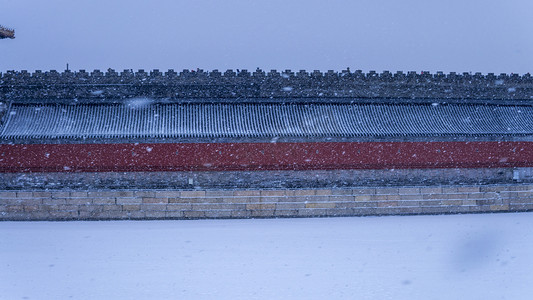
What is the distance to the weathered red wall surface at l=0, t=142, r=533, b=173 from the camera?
39.2ft

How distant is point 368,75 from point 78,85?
7.71 meters

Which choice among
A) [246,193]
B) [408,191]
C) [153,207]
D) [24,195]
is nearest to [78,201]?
[24,195]

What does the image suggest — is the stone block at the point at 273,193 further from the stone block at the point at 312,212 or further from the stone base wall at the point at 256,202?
the stone block at the point at 312,212

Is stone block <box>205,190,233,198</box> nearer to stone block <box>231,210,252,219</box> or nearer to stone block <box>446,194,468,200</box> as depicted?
stone block <box>231,210,252,219</box>

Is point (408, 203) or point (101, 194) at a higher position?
point (101, 194)

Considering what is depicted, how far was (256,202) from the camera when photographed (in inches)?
476

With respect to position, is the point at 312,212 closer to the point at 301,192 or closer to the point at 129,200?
the point at 301,192

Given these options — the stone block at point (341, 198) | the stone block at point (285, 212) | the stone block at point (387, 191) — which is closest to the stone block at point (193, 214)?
the stone block at point (285, 212)

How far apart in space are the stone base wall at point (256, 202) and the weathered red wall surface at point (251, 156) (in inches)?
26.8

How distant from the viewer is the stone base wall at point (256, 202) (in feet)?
38.2

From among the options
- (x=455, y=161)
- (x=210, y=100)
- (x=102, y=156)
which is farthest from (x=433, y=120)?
(x=102, y=156)

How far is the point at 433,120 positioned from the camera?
13.4 meters

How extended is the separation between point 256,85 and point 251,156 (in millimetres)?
2225

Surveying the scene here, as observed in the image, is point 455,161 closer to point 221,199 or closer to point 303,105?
point 303,105
